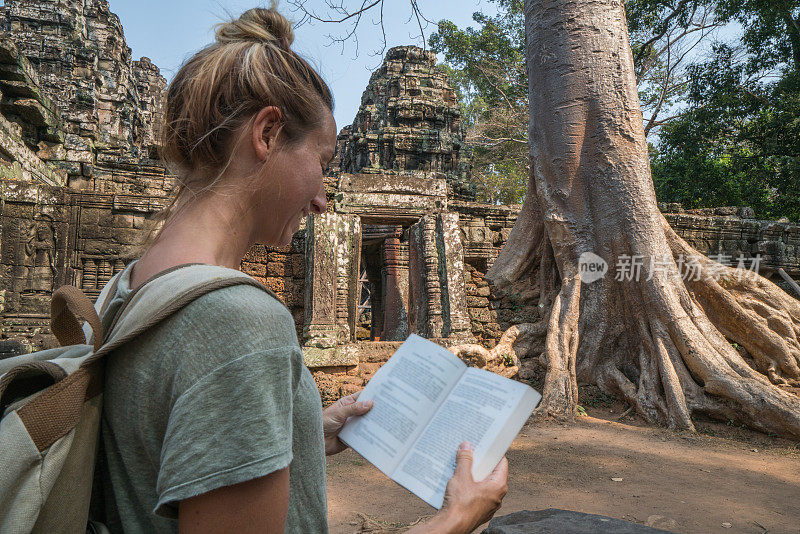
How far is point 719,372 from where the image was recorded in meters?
4.45

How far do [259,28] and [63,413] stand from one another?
26.2 inches

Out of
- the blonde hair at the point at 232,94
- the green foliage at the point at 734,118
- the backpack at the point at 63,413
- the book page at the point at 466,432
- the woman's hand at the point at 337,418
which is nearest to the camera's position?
the backpack at the point at 63,413

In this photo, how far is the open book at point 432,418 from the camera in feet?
3.49

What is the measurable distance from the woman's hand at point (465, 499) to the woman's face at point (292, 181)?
594 mm

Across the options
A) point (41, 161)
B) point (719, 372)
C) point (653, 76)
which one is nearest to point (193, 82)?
point (719, 372)

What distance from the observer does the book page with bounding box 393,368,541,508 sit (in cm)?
105

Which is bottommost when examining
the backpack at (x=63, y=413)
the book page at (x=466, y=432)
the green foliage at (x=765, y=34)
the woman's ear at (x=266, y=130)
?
the book page at (x=466, y=432)

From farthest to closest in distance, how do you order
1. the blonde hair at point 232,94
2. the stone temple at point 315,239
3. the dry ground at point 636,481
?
the stone temple at point 315,239, the dry ground at point 636,481, the blonde hair at point 232,94

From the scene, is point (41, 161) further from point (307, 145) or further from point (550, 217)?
point (307, 145)

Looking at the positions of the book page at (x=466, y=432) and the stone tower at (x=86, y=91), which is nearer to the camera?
the book page at (x=466, y=432)

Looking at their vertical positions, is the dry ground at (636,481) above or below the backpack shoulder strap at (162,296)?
below

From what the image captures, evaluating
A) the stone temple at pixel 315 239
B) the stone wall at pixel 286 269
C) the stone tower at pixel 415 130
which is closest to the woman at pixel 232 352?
the stone temple at pixel 315 239

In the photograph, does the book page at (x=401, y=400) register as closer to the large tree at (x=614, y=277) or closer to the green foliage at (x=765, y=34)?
the large tree at (x=614, y=277)

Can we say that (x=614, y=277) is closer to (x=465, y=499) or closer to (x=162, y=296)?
(x=465, y=499)
